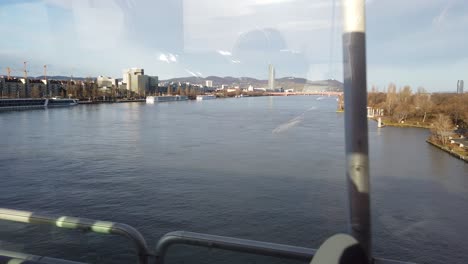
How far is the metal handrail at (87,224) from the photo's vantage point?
1.78ft

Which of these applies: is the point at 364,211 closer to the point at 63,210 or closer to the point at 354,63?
the point at 354,63

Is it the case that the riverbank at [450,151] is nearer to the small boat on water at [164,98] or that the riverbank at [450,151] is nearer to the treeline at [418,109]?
the treeline at [418,109]

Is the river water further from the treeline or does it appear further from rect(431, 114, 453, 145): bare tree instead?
the treeline

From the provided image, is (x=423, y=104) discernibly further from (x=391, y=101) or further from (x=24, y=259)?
(x=24, y=259)

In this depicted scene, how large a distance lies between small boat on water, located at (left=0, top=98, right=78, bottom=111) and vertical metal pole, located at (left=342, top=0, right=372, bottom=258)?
815 inches

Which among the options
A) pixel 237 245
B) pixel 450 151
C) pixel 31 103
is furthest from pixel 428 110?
pixel 31 103

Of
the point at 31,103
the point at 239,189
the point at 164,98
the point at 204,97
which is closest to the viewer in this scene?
the point at 239,189

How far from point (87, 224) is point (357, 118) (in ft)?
1.36

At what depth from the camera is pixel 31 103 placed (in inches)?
781

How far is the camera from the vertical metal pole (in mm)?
393

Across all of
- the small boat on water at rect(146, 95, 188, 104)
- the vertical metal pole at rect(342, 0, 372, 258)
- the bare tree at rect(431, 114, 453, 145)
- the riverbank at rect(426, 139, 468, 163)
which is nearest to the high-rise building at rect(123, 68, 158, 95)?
the small boat on water at rect(146, 95, 188, 104)

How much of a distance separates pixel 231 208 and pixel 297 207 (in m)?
0.71

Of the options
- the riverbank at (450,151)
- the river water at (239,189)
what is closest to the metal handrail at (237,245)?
the river water at (239,189)

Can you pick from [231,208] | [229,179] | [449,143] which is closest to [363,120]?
[231,208]
